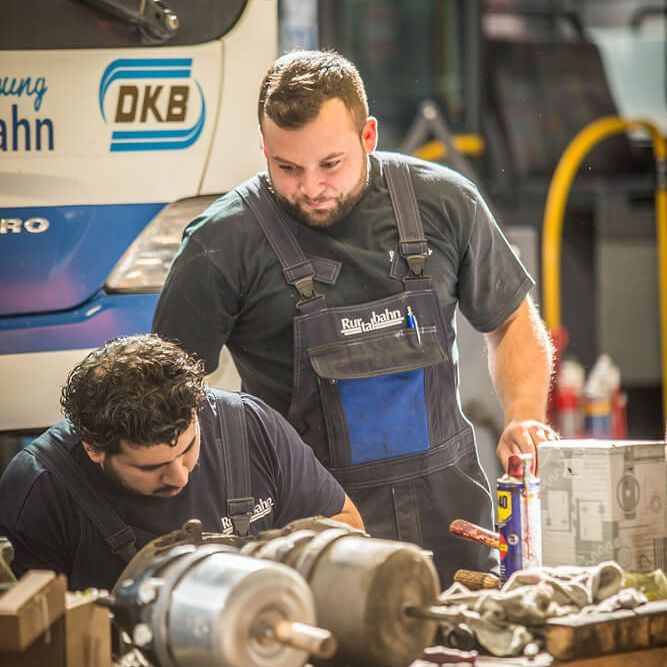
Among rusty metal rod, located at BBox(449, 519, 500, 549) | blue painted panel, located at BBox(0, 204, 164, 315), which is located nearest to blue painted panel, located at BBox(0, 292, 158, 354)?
blue painted panel, located at BBox(0, 204, 164, 315)

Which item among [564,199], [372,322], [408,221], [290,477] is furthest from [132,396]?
[564,199]

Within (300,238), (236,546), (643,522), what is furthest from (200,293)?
(643,522)

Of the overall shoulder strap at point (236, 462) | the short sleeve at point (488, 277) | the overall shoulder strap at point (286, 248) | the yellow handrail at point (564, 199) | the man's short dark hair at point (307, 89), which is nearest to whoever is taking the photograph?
the overall shoulder strap at point (236, 462)

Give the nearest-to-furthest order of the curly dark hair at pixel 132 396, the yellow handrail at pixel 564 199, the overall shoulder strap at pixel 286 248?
the curly dark hair at pixel 132 396 → the overall shoulder strap at pixel 286 248 → the yellow handrail at pixel 564 199

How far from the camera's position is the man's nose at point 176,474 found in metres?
2.18

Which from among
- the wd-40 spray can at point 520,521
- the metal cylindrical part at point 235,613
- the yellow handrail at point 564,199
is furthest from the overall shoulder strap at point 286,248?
the yellow handrail at point 564,199

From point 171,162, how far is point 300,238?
0.47 m

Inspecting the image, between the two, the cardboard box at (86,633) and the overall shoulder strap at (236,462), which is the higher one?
the overall shoulder strap at (236,462)

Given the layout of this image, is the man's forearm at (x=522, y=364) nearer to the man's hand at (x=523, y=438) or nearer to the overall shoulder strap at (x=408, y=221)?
the man's hand at (x=523, y=438)

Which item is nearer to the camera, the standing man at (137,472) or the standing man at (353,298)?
the standing man at (137,472)

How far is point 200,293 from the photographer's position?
2.55 meters

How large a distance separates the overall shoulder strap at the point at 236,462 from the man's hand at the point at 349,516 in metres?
0.17

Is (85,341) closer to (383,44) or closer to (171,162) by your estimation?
(171,162)

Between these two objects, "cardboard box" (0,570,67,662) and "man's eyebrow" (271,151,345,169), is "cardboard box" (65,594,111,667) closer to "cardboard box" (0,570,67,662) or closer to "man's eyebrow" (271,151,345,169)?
"cardboard box" (0,570,67,662)
